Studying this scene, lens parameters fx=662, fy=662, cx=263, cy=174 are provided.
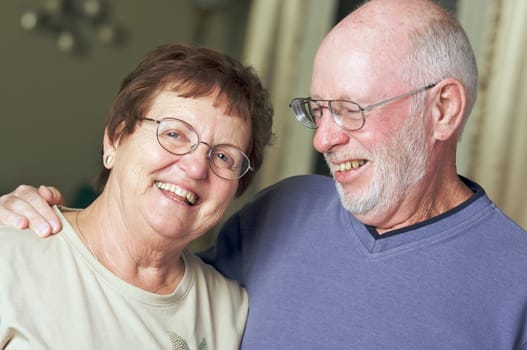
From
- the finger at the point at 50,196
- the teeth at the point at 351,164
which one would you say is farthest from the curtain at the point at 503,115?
the finger at the point at 50,196

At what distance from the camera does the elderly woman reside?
1.44 metres

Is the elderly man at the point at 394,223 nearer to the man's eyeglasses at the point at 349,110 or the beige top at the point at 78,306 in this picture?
the man's eyeglasses at the point at 349,110

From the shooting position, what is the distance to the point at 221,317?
1.75 meters

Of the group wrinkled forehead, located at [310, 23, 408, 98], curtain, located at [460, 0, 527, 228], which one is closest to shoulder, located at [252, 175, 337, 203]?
wrinkled forehead, located at [310, 23, 408, 98]

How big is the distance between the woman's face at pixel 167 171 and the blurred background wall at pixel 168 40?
74.5 inches

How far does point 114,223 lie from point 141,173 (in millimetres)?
150

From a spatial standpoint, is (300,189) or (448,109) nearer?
(448,109)

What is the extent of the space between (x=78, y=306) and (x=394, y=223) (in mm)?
863

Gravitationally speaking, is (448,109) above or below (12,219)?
above

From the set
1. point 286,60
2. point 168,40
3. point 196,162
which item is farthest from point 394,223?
point 168,40

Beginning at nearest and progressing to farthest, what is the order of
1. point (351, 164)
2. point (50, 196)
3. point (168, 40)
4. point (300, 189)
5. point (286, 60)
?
1. point (50, 196)
2. point (351, 164)
3. point (300, 189)
4. point (286, 60)
5. point (168, 40)

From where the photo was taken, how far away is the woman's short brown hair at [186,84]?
1611 millimetres

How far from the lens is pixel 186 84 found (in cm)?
160

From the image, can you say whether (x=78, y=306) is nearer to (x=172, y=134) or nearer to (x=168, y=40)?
(x=172, y=134)
